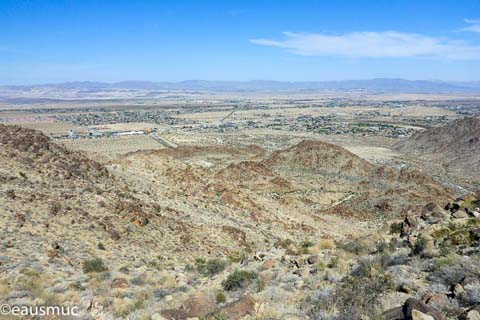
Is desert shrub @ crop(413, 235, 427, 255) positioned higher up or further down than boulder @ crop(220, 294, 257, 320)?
higher up

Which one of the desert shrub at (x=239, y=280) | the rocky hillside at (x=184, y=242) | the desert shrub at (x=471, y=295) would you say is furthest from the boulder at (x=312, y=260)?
the desert shrub at (x=471, y=295)

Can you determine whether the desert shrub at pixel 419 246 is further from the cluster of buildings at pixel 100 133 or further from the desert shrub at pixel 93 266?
the cluster of buildings at pixel 100 133

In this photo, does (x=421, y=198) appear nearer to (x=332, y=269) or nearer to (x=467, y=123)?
(x=332, y=269)

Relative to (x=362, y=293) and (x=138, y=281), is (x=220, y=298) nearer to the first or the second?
(x=138, y=281)

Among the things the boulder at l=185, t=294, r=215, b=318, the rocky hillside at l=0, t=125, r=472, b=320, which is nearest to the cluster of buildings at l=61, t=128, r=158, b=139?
the rocky hillside at l=0, t=125, r=472, b=320

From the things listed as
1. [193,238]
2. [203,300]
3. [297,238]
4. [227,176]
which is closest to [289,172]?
[227,176]

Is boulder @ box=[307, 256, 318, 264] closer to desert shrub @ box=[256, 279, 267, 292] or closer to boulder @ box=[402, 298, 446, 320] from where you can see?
desert shrub @ box=[256, 279, 267, 292]

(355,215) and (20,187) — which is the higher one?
Result: (20,187)
